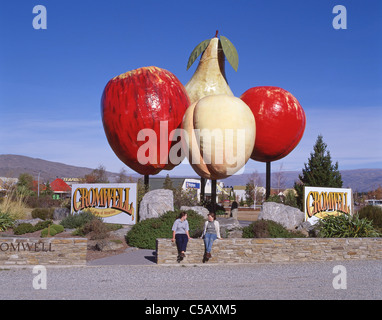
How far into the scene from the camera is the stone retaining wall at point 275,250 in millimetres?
11969

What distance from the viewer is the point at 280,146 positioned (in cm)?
1791

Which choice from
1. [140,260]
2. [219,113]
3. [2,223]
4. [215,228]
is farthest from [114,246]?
[2,223]

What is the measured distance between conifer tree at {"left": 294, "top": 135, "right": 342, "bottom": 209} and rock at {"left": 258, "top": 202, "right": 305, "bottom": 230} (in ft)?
22.0

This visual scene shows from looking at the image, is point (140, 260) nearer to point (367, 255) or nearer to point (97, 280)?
point (97, 280)

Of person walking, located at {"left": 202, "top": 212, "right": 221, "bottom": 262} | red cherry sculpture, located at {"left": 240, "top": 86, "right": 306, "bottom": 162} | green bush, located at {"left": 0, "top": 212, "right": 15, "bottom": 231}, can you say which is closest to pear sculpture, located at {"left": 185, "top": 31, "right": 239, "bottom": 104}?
red cherry sculpture, located at {"left": 240, "top": 86, "right": 306, "bottom": 162}

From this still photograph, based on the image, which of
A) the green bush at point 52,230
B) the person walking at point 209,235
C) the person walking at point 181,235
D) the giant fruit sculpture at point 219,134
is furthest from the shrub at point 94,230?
the person walking at point 209,235

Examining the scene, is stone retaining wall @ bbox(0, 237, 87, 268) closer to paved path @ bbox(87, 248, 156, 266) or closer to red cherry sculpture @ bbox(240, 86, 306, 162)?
paved path @ bbox(87, 248, 156, 266)

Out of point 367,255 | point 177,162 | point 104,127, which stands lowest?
point 367,255

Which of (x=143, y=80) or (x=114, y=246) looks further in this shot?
(x=143, y=80)

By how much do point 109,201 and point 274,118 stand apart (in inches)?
340

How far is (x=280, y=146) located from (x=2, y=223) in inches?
487

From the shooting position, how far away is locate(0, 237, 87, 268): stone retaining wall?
11.3m
